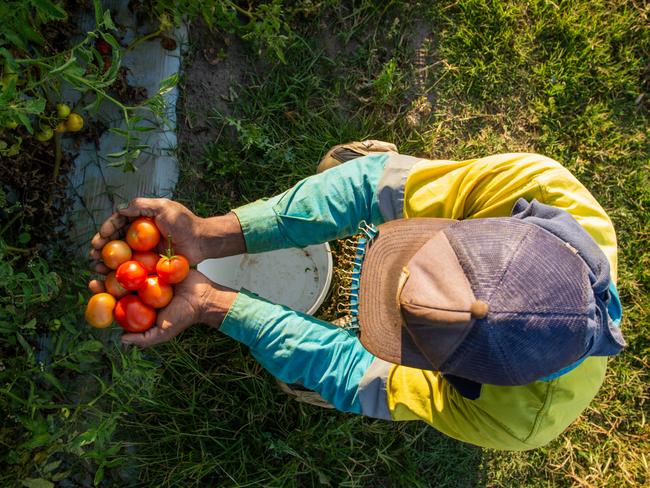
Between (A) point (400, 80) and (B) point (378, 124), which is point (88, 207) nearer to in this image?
(B) point (378, 124)

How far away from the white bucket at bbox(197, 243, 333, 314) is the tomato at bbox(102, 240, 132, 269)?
773mm

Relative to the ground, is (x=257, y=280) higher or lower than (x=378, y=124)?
lower

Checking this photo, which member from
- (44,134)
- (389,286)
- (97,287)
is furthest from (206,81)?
(389,286)

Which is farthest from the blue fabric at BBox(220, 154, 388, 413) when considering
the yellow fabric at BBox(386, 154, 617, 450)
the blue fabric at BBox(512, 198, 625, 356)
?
the blue fabric at BBox(512, 198, 625, 356)

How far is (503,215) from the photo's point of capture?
1995 mm

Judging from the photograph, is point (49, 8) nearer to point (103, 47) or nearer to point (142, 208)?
point (142, 208)

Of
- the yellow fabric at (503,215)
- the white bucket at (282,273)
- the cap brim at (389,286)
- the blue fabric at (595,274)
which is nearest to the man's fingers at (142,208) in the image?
the white bucket at (282,273)

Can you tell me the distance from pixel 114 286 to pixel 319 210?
0.86 m

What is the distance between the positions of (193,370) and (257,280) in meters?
0.56

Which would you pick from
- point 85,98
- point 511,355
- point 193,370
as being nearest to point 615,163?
point 511,355

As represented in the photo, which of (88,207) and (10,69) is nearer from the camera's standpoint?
(10,69)

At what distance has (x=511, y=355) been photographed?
5.02 ft

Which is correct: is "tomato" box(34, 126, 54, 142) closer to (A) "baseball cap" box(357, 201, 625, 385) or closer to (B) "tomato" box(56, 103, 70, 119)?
(B) "tomato" box(56, 103, 70, 119)

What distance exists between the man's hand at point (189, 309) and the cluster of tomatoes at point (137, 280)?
40 millimetres
